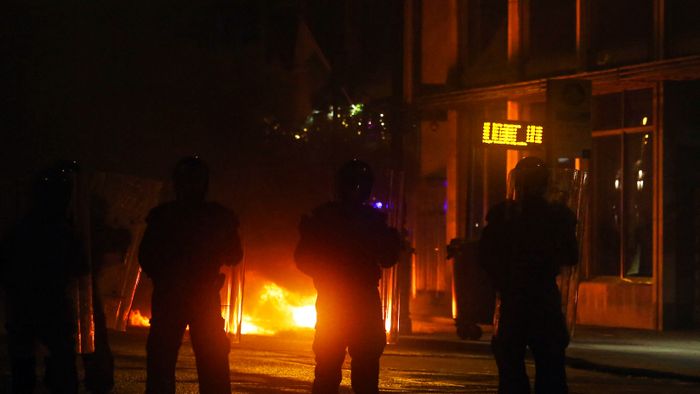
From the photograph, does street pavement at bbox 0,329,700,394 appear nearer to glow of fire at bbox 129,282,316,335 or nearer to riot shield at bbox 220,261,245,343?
riot shield at bbox 220,261,245,343

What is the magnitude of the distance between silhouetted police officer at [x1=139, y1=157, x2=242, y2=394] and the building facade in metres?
10.4

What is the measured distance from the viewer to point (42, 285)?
23.9 ft

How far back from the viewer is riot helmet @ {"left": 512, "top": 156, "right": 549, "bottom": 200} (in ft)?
22.4

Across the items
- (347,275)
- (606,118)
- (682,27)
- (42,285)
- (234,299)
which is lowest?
(234,299)

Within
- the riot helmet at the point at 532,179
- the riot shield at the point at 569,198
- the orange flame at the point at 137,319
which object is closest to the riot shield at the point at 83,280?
the riot helmet at the point at 532,179

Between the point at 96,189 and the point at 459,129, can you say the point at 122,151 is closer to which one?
the point at 459,129

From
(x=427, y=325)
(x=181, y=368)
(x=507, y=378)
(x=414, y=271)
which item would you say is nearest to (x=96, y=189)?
(x=181, y=368)

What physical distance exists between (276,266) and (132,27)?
766 centimetres

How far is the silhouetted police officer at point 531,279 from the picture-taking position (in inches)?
263

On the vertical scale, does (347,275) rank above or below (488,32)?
below

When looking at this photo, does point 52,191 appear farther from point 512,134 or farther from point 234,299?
point 512,134

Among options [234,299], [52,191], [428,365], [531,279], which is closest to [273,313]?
[234,299]

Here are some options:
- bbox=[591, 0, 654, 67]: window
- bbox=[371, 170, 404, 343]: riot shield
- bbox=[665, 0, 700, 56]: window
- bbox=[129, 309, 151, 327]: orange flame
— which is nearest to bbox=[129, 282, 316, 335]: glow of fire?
bbox=[129, 309, 151, 327]: orange flame

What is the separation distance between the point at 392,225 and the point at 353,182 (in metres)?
8.09
